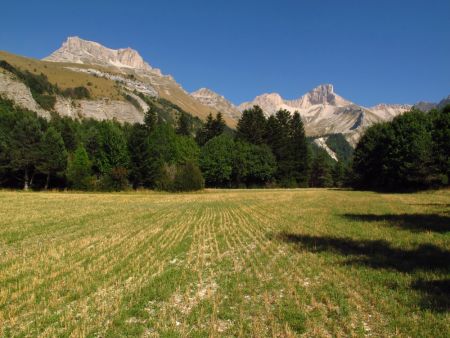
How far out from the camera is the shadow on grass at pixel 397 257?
27.6 ft

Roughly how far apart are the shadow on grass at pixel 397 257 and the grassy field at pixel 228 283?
0.15 feet

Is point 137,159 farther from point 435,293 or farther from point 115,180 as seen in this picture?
point 435,293

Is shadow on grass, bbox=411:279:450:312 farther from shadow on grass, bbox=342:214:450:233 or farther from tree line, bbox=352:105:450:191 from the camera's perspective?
tree line, bbox=352:105:450:191

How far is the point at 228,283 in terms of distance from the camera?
9.87 m

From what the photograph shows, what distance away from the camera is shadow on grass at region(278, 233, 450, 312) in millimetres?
8414

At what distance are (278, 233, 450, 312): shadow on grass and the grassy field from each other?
0.15 feet

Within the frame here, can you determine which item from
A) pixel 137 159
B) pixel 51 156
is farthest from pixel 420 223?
pixel 51 156

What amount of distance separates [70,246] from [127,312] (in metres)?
9.44

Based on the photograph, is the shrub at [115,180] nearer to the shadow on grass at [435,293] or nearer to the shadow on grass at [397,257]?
the shadow on grass at [397,257]

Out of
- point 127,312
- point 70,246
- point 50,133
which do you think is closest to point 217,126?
point 50,133

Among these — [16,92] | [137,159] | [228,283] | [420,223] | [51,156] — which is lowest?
[228,283]

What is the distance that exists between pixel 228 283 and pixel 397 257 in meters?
7.20

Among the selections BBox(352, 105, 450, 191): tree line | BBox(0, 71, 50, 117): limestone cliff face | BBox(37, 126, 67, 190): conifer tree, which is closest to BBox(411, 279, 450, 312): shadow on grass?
BBox(352, 105, 450, 191): tree line

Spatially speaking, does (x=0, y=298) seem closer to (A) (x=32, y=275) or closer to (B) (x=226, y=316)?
(A) (x=32, y=275)
